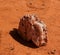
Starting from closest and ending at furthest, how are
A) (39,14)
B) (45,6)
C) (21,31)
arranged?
1. (21,31)
2. (39,14)
3. (45,6)

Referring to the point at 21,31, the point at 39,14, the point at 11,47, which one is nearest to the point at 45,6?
the point at 39,14

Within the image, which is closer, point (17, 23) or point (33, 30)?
point (33, 30)

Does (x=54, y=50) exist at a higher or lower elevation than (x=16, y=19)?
lower

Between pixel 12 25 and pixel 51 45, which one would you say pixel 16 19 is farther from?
pixel 51 45
